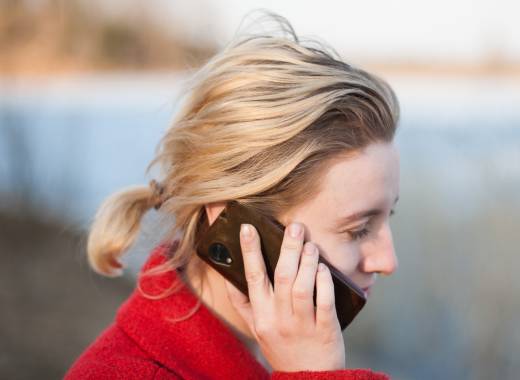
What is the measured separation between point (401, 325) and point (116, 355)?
480 cm

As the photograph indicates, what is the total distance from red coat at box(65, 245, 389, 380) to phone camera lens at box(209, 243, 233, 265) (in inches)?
6.2

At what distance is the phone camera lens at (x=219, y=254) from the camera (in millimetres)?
1978

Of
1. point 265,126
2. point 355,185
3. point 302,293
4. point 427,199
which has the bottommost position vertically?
point 427,199

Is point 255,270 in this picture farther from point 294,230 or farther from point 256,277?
point 294,230

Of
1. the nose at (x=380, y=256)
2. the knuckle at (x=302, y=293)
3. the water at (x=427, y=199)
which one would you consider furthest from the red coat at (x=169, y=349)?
the water at (x=427, y=199)

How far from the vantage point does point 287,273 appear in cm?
189

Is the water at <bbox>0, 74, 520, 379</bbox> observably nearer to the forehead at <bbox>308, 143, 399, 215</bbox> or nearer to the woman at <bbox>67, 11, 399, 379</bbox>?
the woman at <bbox>67, 11, 399, 379</bbox>

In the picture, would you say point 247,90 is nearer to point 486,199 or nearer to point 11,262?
point 486,199

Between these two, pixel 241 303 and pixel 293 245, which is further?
pixel 241 303

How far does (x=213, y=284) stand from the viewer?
2.14 m

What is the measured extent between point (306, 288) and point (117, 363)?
0.56 m

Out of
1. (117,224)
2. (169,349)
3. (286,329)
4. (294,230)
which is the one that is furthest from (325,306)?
(117,224)

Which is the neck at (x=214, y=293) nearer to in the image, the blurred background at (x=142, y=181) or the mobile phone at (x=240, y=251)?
the mobile phone at (x=240, y=251)

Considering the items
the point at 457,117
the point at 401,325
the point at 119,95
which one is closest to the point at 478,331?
the point at 401,325
